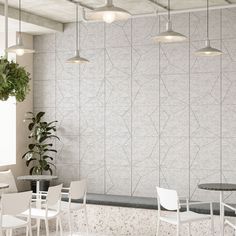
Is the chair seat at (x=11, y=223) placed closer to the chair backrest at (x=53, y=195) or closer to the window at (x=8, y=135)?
the chair backrest at (x=53, y=195)

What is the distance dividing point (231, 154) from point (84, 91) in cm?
286

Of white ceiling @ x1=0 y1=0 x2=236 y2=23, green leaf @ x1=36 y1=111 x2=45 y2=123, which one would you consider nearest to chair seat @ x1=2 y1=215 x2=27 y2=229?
green leaf @ x1=36 y1=111 x2=45 y2=123

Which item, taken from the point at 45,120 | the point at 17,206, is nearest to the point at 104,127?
the point at 45,120

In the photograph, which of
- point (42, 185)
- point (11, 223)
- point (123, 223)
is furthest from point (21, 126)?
point (11, 223)

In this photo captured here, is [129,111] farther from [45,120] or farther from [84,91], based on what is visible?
[45,120]

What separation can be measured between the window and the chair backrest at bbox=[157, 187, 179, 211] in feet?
12.0

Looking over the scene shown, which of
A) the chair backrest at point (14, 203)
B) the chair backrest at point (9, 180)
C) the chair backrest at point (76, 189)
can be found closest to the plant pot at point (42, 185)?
the chair backrest at point (9, 180)

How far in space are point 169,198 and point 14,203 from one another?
190cm

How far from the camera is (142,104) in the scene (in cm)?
880

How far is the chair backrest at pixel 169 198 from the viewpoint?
20.9ft

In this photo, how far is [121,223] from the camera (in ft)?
26.6

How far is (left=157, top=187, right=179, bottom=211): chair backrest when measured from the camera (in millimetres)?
6371

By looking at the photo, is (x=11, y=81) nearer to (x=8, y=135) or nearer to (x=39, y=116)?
(x=39, y=116)

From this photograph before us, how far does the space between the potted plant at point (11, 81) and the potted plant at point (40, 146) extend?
3.90m
